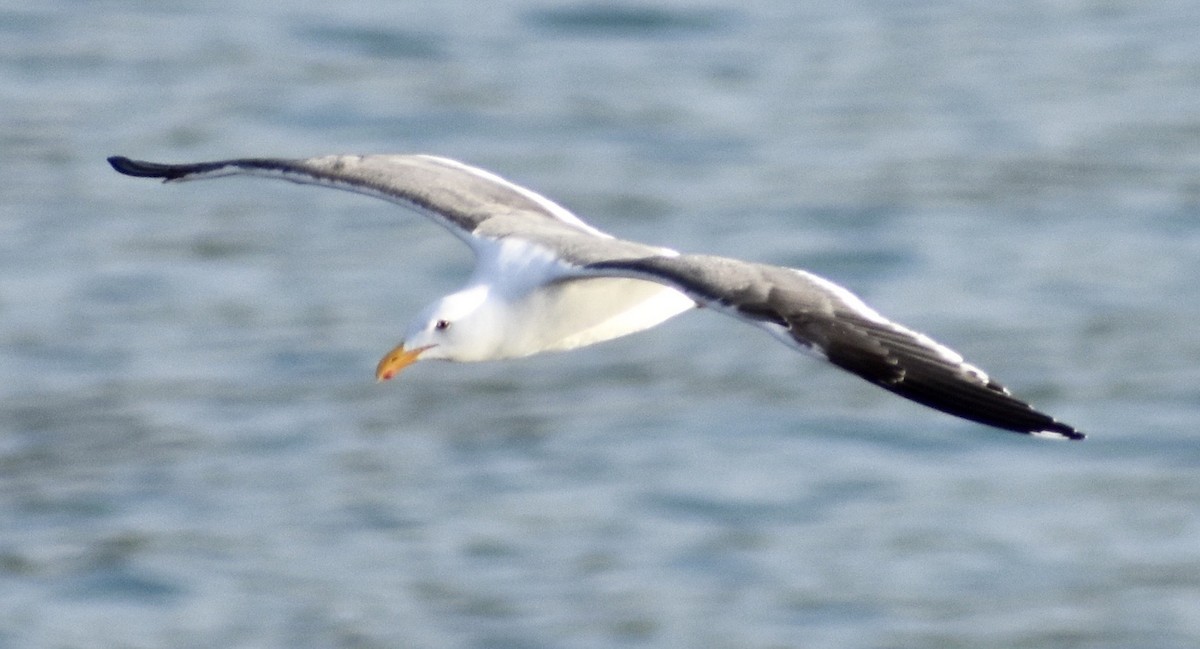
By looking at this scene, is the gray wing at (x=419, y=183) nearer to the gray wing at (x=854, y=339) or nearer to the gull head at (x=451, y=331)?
the gull head at (x=451, y=331)

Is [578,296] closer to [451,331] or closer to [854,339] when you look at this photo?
[451,331]

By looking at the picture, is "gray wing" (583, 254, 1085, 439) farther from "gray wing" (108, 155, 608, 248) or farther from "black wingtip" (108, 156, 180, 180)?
"black wingtip" (108, 156, 180, 180)

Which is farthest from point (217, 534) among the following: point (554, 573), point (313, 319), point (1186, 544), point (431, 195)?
point (1186, 544)

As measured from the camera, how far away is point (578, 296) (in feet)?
35.2

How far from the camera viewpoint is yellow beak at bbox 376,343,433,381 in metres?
10.6

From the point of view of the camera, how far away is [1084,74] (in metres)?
21.9

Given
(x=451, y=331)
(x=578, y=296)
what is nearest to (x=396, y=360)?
(x=451, y=331)

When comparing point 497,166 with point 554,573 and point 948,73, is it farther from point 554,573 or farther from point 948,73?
point 554,573

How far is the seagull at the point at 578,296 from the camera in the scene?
886cm

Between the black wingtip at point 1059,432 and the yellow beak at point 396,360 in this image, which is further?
the yellow beak at point 396,360

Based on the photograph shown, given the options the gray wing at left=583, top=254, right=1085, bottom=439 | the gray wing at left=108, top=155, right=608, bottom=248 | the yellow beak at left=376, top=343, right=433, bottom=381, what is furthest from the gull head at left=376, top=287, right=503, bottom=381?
the gray wing at left=583, top=254, right=1085, bottom=439

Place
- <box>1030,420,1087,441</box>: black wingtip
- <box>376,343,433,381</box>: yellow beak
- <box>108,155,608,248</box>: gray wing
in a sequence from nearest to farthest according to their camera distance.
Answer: <box>1030,420,1087,441</box>: black wingtip → <box>376,343,433,381</box>: yellow beak → <box>108,155,608,248</box>: gray wing

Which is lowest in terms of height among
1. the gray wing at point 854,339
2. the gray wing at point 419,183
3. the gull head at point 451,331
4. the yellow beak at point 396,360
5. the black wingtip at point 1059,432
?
the black wingtip at point 1059,432

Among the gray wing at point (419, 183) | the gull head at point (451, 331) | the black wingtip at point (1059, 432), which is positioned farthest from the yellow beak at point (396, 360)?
the black wingtip at point (1059, 432)
